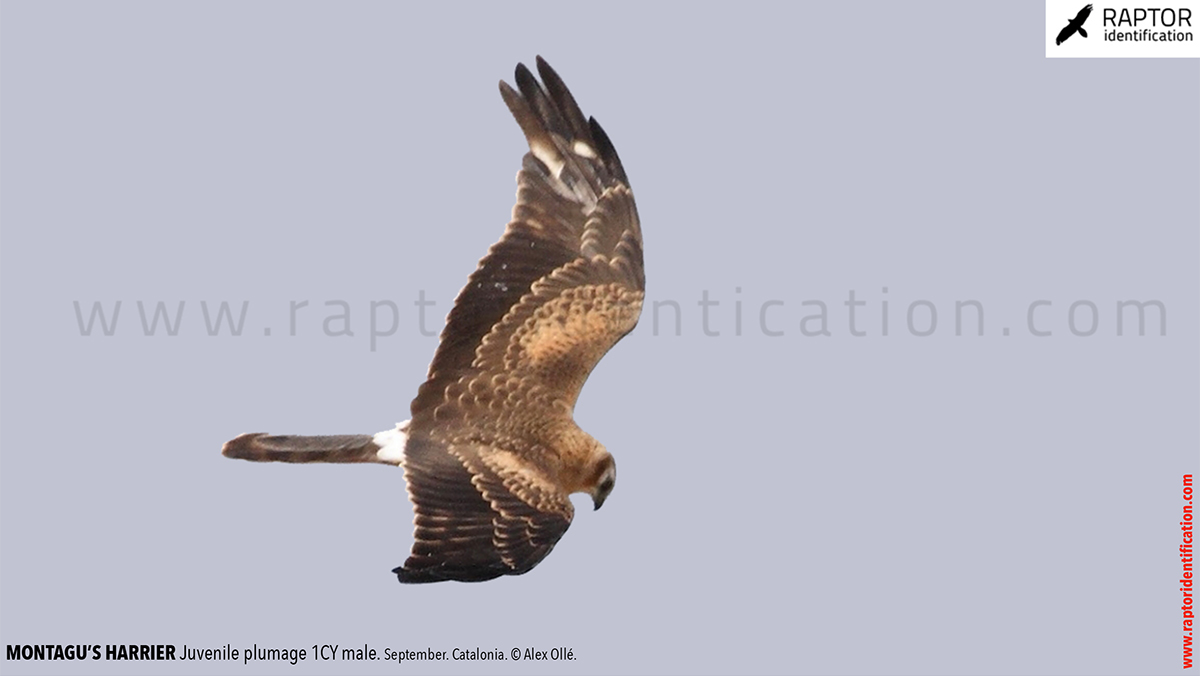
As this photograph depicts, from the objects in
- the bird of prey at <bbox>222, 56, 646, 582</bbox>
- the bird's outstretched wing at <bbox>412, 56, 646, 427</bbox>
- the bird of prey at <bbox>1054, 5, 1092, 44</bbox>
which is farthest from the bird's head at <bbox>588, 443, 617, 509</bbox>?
the bird of prey at <bbox>1054, 5, 1092, 44</bbox>

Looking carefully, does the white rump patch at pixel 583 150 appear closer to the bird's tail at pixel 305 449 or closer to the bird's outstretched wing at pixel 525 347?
the bird's outstretched wing at pixel 525 347

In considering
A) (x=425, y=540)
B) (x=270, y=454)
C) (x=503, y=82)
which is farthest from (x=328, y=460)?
(x=503, y=82)

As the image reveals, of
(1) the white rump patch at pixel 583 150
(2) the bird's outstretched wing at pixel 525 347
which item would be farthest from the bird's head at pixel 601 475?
(1) the white rump patch at pixel 583 150

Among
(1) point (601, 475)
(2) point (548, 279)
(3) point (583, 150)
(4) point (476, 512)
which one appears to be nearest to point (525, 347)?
(2) point (548, 279)

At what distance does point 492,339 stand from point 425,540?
1.19 meters

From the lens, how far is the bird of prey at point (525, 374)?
8406 millimetres

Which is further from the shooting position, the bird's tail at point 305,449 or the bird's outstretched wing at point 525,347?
the bird's tail at point 305,449

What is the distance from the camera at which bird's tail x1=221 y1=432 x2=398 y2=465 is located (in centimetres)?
886

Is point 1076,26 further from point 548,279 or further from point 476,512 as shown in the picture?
point 476,512

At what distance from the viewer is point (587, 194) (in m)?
9.38

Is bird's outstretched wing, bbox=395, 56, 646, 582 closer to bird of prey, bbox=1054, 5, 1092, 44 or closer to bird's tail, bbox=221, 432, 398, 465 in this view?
bird's tail, bbox=221, 432, 398, 465

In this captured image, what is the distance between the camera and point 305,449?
892 centimetres

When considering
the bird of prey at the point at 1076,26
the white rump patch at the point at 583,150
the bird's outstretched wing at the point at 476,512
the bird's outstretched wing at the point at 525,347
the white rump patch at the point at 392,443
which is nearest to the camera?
the bird's outstretched wing at the point at 476,512

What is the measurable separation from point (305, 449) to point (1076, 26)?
194 inches
